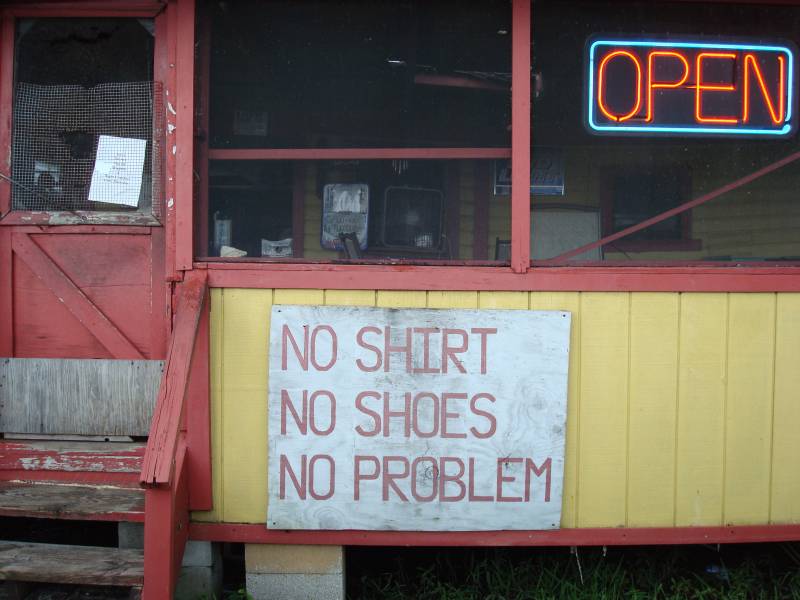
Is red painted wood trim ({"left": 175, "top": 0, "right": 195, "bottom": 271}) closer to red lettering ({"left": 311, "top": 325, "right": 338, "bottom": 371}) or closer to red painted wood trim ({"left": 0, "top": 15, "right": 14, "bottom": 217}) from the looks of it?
red lettering ({"left": 311, "top": 325, "right": 338, "bottom": 371})

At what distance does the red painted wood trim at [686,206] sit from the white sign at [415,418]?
15.1 inches

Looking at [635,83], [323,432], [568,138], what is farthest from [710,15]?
[323,432]

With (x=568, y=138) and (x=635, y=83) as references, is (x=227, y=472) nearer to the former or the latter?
(x=568, y=138)

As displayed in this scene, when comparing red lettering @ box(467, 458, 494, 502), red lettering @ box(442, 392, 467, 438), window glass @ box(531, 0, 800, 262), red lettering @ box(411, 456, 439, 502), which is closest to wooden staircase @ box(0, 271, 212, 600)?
red lettering @ box(411, 456, 439, 502)

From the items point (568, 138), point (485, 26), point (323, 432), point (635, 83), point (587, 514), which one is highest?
point (485, 26)

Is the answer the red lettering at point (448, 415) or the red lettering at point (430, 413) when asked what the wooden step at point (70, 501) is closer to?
the red lettering at point (430, 413)

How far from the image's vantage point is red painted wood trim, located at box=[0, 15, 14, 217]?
3.29m

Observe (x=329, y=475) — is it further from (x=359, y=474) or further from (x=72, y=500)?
(x=72, y=500)

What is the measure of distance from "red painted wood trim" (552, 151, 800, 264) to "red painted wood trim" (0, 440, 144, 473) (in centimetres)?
218

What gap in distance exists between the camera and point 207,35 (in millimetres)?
3254

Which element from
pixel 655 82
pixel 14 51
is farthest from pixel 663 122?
pixel 14 51

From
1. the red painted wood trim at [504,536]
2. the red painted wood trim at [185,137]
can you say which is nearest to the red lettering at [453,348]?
the red painted wood trim at [504,536]

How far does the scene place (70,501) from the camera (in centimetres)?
306

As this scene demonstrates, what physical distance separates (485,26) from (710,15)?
1069 millimetres
